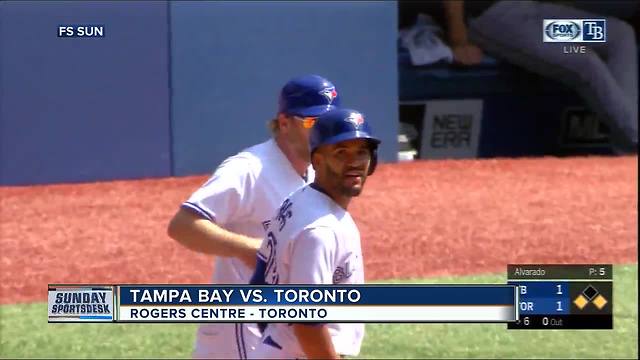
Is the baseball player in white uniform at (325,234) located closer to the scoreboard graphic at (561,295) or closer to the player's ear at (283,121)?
the scoreboard graphic at (561,295)

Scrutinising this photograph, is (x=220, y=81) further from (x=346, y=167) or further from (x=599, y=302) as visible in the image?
(x=346, y=167)

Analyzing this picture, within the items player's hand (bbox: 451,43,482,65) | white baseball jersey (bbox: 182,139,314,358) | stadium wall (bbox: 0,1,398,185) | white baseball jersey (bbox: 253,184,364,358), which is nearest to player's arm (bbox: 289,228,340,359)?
white baseball jersey (bbox: 253,184,364,358)

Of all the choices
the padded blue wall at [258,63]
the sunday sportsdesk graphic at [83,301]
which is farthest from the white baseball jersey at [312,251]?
the padded blue wall at [258,63]

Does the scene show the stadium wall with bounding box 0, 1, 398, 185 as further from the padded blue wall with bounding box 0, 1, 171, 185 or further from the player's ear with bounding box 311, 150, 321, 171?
the player's ear with bounding box 311, 150, 321, 171

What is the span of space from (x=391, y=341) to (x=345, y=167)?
3.79 m

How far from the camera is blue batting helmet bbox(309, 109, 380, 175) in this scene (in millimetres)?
3246

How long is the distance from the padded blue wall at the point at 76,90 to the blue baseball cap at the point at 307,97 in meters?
0.57

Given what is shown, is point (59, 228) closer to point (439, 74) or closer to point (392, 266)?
point (392, 266)

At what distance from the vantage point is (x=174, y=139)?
11.0 metres

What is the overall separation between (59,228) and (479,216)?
10.8 ft

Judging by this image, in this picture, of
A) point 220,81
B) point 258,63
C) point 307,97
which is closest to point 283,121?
point 307,97

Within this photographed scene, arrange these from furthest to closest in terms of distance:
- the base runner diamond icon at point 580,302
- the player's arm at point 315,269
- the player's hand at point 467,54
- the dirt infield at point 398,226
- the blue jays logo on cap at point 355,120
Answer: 1. the player's hand at point 467,54
2. the dirt infield at point 398,226
3. the base runner diamond icon at point 580,302
4. the blue jays logo on cap at point 355,120
5. the player's arm at point 315,269

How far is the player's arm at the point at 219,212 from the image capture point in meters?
3.84

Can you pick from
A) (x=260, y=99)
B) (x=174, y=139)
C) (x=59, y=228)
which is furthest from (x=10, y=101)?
(x=260, y=99)
